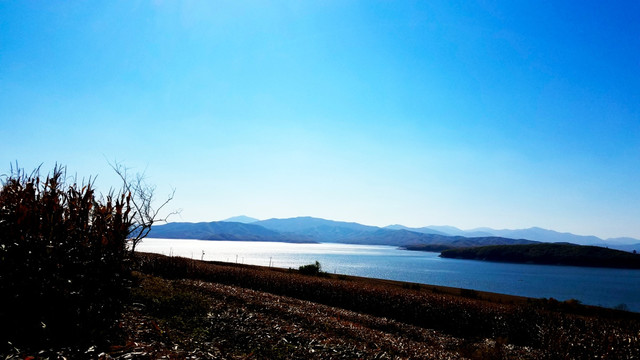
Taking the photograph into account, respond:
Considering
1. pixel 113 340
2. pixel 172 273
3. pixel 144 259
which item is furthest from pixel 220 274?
pixel 113 340

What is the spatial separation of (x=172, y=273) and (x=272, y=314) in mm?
20449

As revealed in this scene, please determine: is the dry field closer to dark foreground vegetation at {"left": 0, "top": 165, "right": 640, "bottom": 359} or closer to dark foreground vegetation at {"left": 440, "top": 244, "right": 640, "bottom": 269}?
dark foreground vegetation at {"left": 0, "top": 165, "right": 640, "bottom": 359}

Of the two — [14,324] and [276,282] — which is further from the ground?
[14,324]

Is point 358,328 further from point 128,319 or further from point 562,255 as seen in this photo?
point 562,255

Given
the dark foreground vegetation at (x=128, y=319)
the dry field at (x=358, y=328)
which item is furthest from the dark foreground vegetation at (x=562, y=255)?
the dark foreground vegetation at (x=128, y=319)

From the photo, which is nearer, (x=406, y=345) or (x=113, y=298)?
(x=113, y=298)

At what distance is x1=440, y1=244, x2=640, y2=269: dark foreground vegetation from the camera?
15488cm

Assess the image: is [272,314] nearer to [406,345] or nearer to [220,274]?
[406,345]

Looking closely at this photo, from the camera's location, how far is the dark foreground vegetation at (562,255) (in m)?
155

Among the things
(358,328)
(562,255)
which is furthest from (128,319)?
(562,255)

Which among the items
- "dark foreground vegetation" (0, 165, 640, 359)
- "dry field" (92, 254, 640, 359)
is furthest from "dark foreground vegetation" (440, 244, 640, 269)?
"dark foreground vegetation" (0, 165, 640, 359)

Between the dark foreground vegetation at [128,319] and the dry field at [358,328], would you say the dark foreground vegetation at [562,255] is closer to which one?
the dry field at [358,328]

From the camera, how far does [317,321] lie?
16.2 m

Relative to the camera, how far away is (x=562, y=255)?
548 ft
